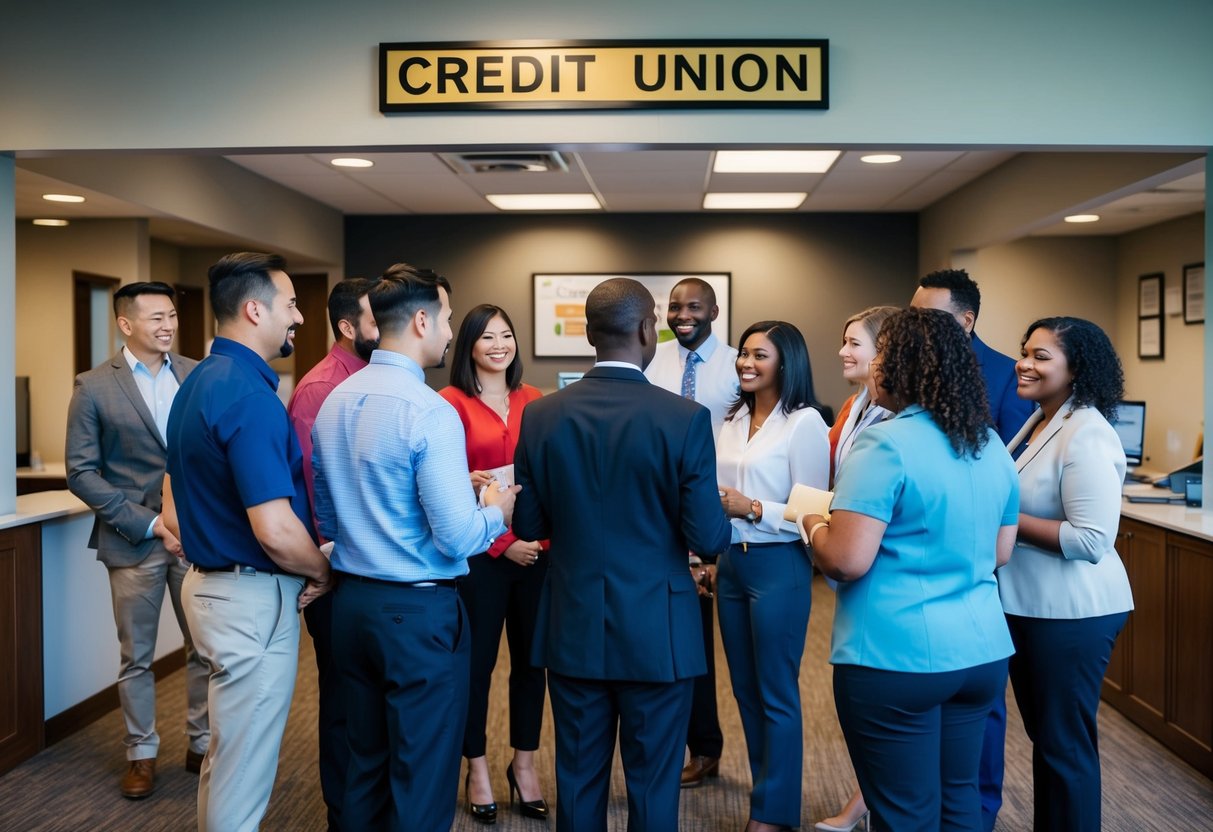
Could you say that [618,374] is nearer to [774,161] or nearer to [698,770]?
[698,770]

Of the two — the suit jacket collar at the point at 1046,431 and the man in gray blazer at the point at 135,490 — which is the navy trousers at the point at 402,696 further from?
the suit jacket collar at the point at 1046,431

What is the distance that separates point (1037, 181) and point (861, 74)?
7.31 feet

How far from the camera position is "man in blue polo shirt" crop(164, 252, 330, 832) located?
209 centimetres

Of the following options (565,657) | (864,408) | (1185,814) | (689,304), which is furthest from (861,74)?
(1185,814)

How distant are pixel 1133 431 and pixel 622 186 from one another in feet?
11.4

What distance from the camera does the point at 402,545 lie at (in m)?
2.10

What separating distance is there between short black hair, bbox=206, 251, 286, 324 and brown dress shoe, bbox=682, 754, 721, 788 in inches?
78.4

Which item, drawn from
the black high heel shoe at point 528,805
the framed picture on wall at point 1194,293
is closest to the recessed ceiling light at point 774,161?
the framed picture on wall at point 1194,293

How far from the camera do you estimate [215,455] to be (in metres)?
2.11

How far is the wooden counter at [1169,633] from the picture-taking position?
128 inches

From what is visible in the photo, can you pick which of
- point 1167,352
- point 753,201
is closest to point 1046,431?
point 753,201

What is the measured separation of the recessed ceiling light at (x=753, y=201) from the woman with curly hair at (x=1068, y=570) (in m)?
4.42

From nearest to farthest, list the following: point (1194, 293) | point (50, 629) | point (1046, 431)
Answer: point (1046, 431), point (50, 629), point (1194, 293)

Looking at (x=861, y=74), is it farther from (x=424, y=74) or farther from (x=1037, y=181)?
(x=1037, y=181)
